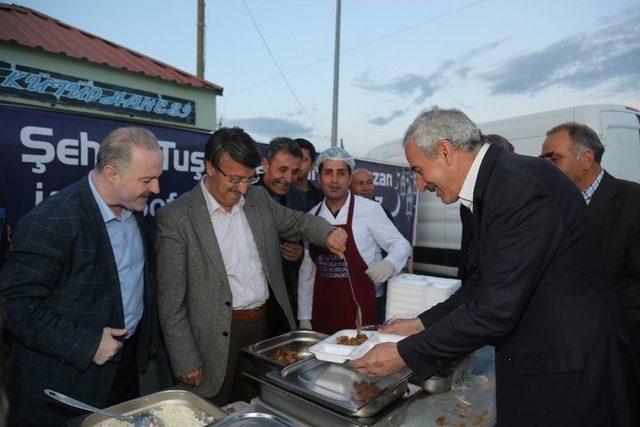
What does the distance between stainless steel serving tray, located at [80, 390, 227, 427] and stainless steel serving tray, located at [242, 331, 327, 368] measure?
0.36 metres

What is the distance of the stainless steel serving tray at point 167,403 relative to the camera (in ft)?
4.54

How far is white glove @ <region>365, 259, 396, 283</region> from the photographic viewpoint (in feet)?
Answer: 8.46

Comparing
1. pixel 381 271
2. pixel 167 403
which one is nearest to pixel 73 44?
pixel 381 271

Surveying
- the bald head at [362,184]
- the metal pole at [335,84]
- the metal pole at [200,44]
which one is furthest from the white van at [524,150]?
the metal pole at [200,44]

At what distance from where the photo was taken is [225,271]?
2.15m

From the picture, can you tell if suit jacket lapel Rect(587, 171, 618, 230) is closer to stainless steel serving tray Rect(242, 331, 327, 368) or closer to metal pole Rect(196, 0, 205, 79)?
stainless steel serving tray Rect(242, 331, 327, 368)

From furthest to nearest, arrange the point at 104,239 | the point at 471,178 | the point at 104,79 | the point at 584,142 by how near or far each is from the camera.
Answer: the point at 104,79
the point at 584,142
the point at 104,239
the point at 471,178

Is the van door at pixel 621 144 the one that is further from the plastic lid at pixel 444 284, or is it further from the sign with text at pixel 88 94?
the sign with text at pixel 88 94

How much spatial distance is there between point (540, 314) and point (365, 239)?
1.61 meters

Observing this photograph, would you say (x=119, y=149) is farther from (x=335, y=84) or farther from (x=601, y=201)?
(x=335, y=84)

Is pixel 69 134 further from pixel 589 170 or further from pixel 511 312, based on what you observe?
pixel 589 170

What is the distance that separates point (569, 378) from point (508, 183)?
673 mm

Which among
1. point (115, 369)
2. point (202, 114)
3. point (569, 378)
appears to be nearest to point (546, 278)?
point (569, 378)

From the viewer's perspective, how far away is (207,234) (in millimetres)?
2152
